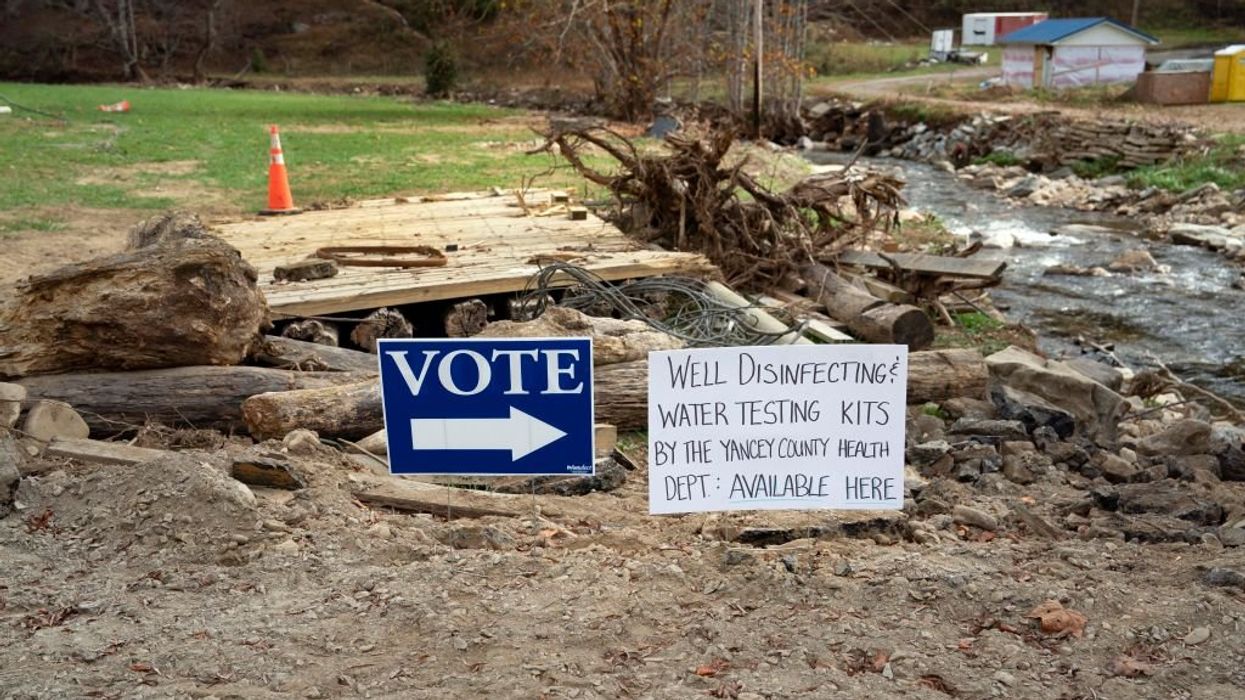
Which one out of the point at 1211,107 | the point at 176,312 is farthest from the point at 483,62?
the point at 176,312

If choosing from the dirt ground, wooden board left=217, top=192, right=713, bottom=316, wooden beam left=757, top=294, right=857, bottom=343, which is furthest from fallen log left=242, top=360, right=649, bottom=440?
wooden beam left=757, top=294, right=857, bottom=343

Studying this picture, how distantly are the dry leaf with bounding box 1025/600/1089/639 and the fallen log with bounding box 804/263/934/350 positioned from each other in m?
5.00

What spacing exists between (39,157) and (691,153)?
10571mm

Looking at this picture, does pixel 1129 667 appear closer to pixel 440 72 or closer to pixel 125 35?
pixel 440 72

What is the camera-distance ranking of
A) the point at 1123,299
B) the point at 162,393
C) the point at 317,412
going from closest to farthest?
the point at 317,412
the point at 162,393
the point at 1123,299

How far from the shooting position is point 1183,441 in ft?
23.4

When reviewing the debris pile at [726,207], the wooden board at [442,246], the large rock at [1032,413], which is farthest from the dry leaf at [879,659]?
the debris pile at [726,207]

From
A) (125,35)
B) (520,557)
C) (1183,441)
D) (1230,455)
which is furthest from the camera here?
(125,35)

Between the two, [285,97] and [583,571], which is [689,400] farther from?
[285,97]

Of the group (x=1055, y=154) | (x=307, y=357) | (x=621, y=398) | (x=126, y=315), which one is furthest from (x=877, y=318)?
(x=1055, y=154)

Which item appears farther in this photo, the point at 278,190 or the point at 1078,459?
the point at 278,190

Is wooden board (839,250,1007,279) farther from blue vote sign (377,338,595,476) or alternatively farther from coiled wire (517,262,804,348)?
blue vote sign (377,338,595,476)

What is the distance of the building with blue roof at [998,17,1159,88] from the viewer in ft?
93.1

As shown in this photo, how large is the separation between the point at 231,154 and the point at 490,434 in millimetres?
15224
